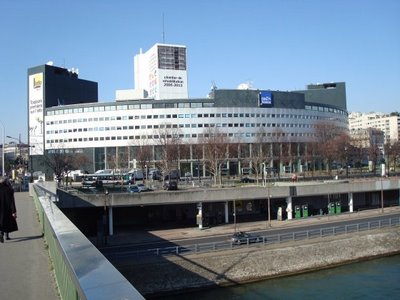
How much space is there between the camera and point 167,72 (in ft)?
490

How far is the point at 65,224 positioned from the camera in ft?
31.2

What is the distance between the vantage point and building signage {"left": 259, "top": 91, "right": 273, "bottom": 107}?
125031 mm

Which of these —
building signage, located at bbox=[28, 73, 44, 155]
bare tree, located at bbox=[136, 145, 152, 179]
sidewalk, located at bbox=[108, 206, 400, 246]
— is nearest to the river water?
sidewalk, located at bbox=[108, 206, 400, 246]

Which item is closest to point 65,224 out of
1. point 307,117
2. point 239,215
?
point 239,215

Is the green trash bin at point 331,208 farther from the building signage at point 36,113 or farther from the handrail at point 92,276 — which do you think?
the building signage at point 36,113

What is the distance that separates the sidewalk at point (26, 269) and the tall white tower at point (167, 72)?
440 feet

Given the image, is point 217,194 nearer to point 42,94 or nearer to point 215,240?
point 215,240

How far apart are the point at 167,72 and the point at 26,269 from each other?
143 metres

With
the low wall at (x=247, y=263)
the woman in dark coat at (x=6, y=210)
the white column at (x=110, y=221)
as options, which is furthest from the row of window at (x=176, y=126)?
the woman in dark coat at (x=6, y=210)

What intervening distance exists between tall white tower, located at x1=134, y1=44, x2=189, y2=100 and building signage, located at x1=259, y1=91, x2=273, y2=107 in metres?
32.3

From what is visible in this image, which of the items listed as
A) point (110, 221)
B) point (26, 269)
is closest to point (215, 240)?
point (110, 221)

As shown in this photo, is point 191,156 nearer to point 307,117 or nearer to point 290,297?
point 307,117

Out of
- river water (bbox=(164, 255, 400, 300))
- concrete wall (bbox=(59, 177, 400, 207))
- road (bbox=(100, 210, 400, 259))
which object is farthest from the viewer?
concrete wall (bbox=(59, 177, 400, 207))

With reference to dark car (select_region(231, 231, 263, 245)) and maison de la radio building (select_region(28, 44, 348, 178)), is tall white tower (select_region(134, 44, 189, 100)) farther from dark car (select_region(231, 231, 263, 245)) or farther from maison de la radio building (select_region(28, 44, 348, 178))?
dark car (select_region(231, 231, 263, 245))
